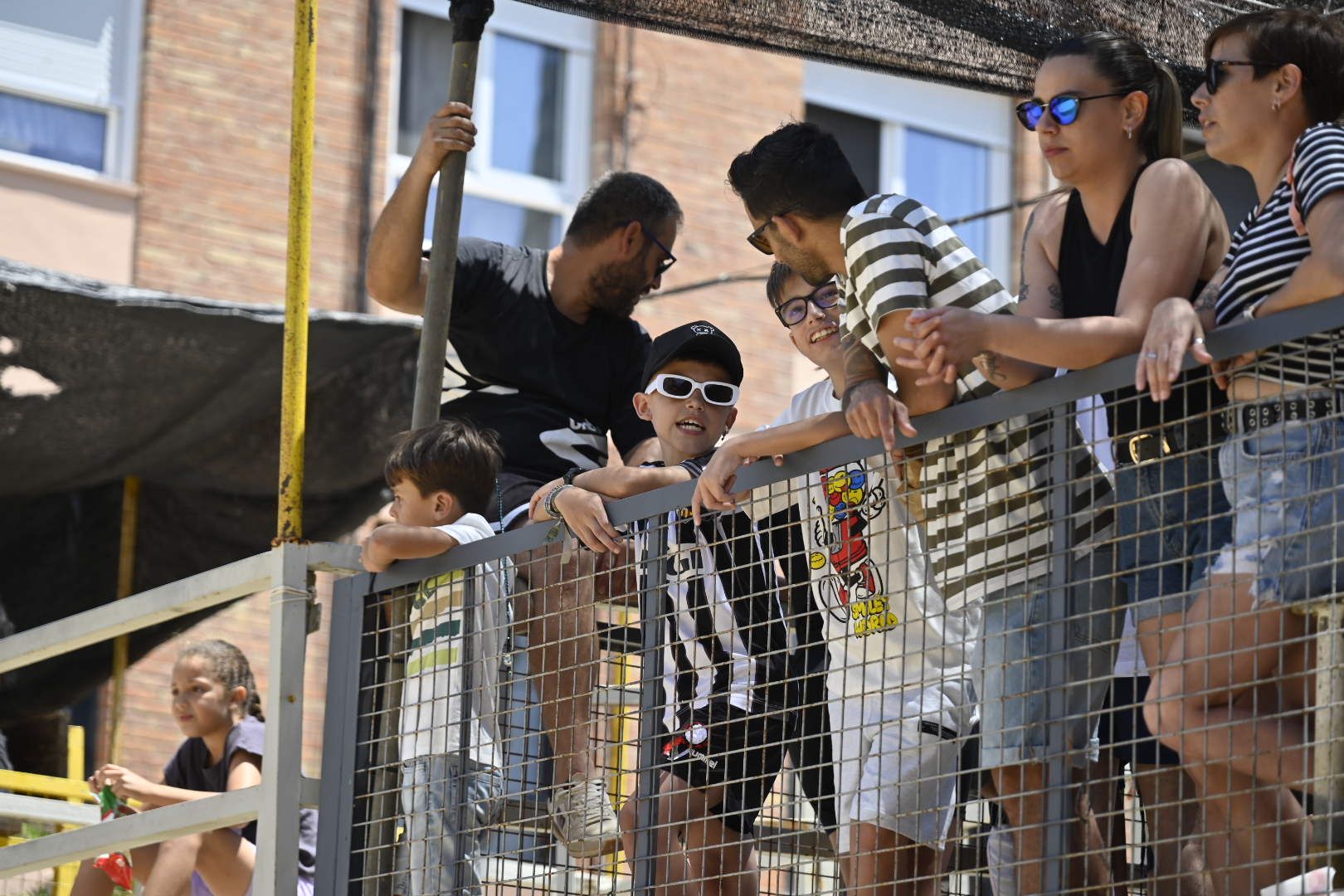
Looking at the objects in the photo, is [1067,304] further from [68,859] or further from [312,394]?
[312,394]

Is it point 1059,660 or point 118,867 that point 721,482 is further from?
point 118,867

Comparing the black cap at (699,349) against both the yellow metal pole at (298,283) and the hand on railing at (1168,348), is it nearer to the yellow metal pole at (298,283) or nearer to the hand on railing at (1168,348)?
the yellow metal pole at (298,283)

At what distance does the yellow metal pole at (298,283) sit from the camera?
16.8 feet

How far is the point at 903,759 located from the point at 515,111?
11.9 metres

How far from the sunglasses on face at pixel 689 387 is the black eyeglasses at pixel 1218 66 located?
1482 mm

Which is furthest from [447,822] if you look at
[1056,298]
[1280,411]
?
[1280,411]

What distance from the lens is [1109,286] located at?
159 inches

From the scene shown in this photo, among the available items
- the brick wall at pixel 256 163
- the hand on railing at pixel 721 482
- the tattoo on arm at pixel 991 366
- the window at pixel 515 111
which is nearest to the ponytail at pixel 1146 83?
the tattoo on arm at pixel 991 366

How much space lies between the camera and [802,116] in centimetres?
1706

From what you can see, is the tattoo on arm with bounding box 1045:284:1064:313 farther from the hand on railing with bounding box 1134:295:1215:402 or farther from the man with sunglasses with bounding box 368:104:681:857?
the man with sunglasses with bounding box 368:104:681:857

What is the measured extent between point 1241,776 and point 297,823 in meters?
2.32

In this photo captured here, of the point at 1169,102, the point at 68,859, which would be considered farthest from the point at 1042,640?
the point at 68,859

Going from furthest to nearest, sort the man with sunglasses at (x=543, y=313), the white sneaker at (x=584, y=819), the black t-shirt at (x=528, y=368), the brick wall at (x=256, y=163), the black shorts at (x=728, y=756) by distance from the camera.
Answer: the brick wall at (x=256, y=163)
the black t-shirt at (x=528, y=368)
the man with sunglasses at (x=543, y=313)
the white sneaker at (x=584, y=819)
the black shorts at (x=728, y=756)

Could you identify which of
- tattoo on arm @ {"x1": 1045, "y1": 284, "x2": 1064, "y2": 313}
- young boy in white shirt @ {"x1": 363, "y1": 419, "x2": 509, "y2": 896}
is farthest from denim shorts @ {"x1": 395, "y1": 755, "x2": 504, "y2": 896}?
tattoo on arm @ {"x1": 1045, "y1": 284, "x2": 1064, "y2": 313}
